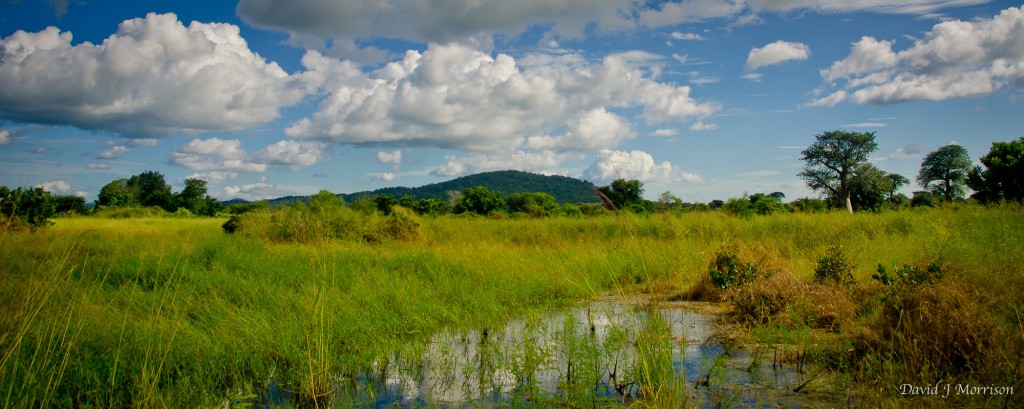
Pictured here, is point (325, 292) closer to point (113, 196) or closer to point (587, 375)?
point (587, 375)

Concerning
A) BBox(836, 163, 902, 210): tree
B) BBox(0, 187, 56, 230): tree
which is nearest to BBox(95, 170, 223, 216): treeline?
BBox(0, 187, 56, 230): tree

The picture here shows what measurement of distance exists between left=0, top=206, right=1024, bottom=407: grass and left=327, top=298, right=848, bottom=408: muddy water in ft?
0.61

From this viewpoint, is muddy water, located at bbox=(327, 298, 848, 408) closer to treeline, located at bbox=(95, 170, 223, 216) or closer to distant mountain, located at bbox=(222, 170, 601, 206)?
treeline, located at bbox=(95, 170, 223, 216)

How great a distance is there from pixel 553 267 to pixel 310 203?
33.2 feet

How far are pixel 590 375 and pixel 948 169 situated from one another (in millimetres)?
45308

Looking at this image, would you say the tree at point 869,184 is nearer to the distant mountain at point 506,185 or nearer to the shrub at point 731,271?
the distant mountain at point 506,185

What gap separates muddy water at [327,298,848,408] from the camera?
364 cm

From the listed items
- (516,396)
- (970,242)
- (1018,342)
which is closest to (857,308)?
(1018,342)

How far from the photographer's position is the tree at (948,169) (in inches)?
1458

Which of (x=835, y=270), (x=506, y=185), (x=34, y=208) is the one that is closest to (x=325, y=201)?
(x=34, y=208)

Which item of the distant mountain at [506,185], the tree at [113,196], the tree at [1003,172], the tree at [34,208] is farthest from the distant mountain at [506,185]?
the tree at [34,208]

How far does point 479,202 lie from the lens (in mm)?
34875

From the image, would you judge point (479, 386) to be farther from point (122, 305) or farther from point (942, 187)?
point (942, 187)

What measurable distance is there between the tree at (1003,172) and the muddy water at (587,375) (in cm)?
3166
